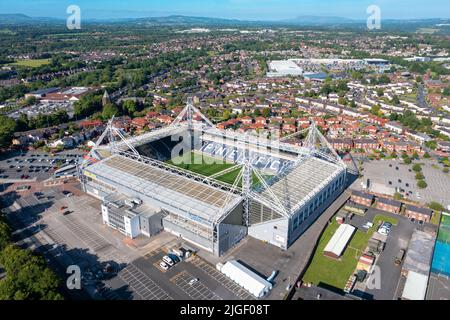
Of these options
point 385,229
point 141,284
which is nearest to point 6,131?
point 141,284

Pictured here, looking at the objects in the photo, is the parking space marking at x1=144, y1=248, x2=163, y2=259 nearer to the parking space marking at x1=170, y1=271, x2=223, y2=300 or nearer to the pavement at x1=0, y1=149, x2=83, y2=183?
the parking space marking at x1=170, y1=271, x2=223, y2=300

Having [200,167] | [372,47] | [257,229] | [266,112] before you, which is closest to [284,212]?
[257,229]

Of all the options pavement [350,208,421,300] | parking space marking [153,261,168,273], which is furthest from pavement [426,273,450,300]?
parking space marking [153,261,168,273]

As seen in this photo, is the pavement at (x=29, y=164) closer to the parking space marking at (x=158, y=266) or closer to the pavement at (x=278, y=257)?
the parking space marking at (x=158, y=266)

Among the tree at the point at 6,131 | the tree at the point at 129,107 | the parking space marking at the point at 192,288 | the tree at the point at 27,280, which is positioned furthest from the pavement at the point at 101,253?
the tree at the point at 129,107

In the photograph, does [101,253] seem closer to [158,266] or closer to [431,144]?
[158,266]

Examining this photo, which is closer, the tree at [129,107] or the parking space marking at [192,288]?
the parking space marking at [192,288]

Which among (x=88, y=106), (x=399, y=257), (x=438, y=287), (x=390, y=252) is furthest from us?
(x=88, y=106)
